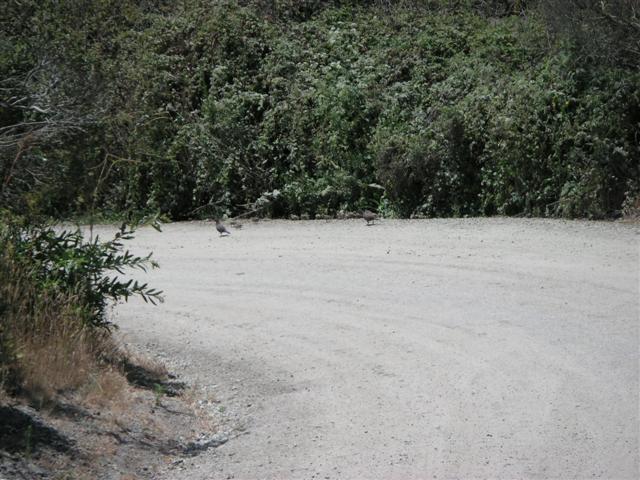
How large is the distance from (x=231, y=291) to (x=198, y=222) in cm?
609

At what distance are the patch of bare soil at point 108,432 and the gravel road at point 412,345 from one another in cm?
29

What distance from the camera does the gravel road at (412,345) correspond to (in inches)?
286

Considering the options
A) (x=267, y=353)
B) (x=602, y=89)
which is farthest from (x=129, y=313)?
(x=602, y=89)

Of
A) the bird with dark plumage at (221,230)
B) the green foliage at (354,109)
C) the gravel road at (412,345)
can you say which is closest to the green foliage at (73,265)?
the gravel road at (412,345)

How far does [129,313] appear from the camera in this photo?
12.3 meters

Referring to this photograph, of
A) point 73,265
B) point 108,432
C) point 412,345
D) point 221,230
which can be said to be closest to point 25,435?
point 108,432

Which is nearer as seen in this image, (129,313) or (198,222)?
(129,313)

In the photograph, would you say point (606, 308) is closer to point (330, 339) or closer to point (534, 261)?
point (534, 261)

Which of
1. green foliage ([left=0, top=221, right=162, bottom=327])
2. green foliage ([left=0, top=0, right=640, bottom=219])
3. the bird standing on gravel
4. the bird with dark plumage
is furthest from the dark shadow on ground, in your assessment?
the bird standing on gravel

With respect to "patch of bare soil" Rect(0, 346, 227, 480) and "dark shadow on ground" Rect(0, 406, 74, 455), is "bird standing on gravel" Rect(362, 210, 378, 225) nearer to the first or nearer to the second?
"patch of bare soil" Rect(0, 346, 227, 480)

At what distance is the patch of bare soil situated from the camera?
698 cm

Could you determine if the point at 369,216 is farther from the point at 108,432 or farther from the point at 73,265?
the point at 108,432

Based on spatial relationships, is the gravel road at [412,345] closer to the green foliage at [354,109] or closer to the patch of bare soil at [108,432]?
the patch of bare soil at [108,432]

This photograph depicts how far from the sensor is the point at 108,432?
7.70 metres
